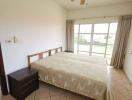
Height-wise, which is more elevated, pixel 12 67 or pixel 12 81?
pixel 12 67

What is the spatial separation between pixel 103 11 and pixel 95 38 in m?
1.17

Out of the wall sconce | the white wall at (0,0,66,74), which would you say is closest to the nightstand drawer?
the white wall at (0,0,66,74)

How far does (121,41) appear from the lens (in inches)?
130

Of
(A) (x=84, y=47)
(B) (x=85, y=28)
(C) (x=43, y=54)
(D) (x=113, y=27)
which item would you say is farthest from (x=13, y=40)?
(D) (x=113, y=27)

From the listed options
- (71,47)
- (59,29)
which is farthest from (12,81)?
(71,47)

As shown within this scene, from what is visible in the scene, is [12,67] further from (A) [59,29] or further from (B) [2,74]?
(A) [59,29]

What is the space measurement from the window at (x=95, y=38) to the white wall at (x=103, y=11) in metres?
0.41

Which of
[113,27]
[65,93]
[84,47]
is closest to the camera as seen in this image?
[65,93]

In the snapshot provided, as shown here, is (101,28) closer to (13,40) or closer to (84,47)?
(84,47)

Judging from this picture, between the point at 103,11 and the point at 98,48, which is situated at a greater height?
the point at 103,11

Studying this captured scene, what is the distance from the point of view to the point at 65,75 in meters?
1.92

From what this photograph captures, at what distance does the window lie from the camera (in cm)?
378

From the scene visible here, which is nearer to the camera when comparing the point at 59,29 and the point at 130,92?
the point at 130,92

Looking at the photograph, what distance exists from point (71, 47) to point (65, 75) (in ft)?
8.57
